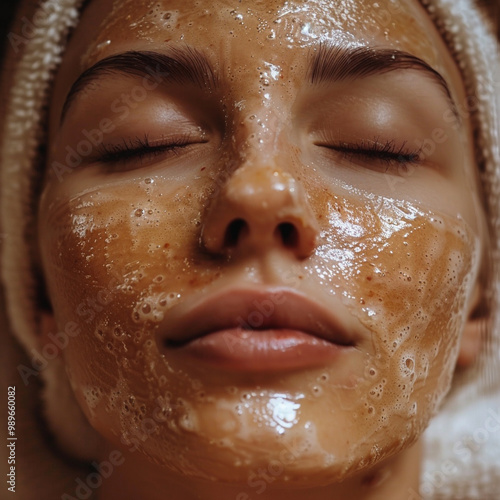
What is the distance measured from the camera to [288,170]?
0.72 m

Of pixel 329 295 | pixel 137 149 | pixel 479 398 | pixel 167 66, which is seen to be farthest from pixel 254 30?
pixel 479 398

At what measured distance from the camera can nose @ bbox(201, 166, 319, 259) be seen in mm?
677

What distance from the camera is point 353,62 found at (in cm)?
79

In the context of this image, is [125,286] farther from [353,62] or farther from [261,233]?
[353,62]

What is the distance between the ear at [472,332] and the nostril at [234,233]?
0.47 meters

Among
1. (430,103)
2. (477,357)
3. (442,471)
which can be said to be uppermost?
(430,103)

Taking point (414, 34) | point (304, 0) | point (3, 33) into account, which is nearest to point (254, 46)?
point (304, 0)

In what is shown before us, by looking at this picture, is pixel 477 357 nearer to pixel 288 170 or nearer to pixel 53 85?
pixel 288 170

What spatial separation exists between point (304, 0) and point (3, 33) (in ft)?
2.02

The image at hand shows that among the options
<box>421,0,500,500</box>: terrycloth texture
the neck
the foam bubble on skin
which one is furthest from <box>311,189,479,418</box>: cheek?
<box>421,0,500,500</box>: terrycloth texture

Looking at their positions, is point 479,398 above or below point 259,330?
below

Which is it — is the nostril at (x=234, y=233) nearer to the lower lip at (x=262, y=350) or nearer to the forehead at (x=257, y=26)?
the lower lip at (x=262, y=350)

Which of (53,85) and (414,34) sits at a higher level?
(414,34)

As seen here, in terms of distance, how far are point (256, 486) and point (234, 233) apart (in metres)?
0.31
